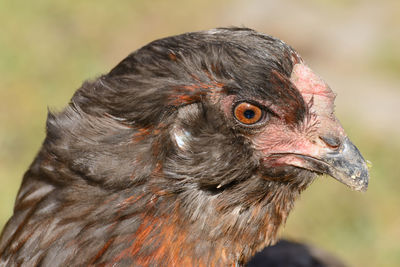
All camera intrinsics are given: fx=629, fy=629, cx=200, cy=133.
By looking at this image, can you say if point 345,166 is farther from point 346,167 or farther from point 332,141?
point 332,141

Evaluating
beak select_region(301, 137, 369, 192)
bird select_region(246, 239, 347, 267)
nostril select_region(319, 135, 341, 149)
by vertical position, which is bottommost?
bird select_region(246, 239, 347, 267)

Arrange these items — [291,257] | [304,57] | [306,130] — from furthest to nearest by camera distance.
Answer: [304,57], [291,257], [306,130]

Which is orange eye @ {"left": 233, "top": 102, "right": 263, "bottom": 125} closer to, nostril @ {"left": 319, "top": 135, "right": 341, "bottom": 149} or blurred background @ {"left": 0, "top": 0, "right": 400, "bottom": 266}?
nostril @ {"left": 319, "top": 135, "right": 341, "bottom": 149}

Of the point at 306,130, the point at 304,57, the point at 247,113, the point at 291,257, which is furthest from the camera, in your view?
the point at 304,57

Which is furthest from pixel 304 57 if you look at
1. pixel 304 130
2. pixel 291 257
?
pixel 304 130

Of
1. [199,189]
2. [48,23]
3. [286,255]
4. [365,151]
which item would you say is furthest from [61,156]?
[48,23]

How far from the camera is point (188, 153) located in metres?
2.64

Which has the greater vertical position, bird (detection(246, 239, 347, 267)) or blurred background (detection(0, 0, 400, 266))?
blurred background (detection(0, 0, 400, 266))

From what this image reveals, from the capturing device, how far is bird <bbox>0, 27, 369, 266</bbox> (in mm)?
2602

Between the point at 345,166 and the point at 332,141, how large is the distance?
12 centimetres

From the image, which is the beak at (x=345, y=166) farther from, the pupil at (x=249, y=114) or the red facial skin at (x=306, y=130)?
the pupil at (x=249, y=114)

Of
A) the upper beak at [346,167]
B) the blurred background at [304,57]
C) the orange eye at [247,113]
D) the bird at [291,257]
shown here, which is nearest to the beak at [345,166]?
the upper beak at [346,167]

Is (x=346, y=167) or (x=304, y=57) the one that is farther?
(x=304, y=57)

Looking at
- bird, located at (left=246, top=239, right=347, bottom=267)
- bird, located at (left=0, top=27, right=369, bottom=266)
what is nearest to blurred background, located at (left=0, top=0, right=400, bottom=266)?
bird, located at (left=246, top=239, right=347, bottom=267)
